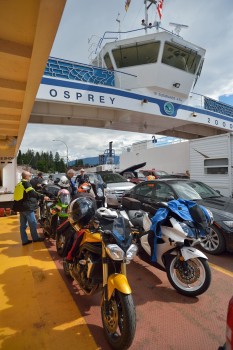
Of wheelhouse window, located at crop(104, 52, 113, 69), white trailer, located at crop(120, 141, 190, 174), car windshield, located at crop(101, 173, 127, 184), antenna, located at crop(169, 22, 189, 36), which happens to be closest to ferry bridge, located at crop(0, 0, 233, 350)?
car windshield, located at crop(101, 173, 127, 184)

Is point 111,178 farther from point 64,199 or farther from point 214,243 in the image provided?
point 214,243

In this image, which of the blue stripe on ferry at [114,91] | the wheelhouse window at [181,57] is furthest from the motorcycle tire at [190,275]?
the wheelhouse window at [181,57]

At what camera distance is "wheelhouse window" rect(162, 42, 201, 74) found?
1293 cm

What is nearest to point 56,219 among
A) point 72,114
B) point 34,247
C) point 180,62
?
point 34,247

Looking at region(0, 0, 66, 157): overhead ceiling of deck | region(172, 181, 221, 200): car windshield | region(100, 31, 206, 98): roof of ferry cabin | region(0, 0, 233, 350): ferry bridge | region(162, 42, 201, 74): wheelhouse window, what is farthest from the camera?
region(162, 42, 201, 74): wheelhouse window

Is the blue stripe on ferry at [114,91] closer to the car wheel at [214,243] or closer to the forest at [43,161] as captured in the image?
the car wheel at [214,243]

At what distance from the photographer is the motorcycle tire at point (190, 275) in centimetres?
287

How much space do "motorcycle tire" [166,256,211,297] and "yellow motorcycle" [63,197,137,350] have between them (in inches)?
43.1

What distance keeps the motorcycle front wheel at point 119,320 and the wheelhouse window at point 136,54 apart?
13.1 metres

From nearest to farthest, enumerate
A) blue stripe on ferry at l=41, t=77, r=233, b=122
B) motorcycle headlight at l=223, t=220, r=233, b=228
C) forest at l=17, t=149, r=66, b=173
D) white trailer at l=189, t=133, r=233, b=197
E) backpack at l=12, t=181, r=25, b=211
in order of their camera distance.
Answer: motorcycle headlight at l=223, t=220, r=233, b=228
backpack at l=12, t=181, r=25, b=211
blue stripe on ferry at l=41, t=77, r=233, b=122
white trailer at l=189, t=133, r=233, b=197
forest at l=17, t=149, r=66, b=173

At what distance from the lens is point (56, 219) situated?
483cm

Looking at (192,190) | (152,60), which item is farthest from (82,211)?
(152,60)

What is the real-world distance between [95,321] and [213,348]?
3.87ft

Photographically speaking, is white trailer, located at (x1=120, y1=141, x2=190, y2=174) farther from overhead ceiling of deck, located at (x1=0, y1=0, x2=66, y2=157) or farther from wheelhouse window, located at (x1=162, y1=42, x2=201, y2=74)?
overhead ceiling of deck, located at (x1=0, y1=0, x2=66, y2=157)
